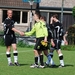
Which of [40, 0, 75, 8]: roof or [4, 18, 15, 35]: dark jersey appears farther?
[40, 0, 75, 8]: roof

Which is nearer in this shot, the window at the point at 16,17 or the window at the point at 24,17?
the window at the point at 16,17

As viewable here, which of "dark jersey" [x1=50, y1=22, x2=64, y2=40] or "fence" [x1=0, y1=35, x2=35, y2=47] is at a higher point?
"dark jersey" [x1=50, y1=22, x2=64, y2=40]

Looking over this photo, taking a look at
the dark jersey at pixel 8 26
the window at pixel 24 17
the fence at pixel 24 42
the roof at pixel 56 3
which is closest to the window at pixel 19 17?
the window at pixel 24 17

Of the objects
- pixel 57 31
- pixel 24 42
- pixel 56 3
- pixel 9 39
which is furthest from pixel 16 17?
pixel 57 31

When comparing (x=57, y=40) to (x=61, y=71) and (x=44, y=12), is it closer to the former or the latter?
(x=61, y=71)

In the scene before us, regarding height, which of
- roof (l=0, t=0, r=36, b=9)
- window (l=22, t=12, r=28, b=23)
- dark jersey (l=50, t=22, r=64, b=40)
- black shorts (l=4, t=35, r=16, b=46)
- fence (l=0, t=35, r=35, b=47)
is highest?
roof (l=0, t=0, r=36, b=9)

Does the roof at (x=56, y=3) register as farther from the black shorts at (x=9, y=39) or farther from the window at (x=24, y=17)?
the black shorts at (x=9, y=39)

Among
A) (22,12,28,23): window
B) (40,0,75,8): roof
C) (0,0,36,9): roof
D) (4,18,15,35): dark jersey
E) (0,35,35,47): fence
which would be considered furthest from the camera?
(40,0,75,8): roof

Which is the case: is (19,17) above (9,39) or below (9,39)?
below

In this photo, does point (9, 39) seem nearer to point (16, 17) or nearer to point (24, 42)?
point (24, 42)

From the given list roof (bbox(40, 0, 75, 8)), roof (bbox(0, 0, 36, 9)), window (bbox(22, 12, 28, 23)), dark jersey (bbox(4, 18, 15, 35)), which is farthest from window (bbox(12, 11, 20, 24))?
dark jersey (bbox(4, 18, 15, 35))

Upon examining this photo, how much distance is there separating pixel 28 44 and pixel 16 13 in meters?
18.4

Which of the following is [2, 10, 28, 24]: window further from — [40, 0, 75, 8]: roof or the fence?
the fence

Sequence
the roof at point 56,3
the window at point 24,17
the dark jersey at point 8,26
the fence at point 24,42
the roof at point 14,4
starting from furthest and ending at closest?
the roof at point 56,3
the window at point 24,17
the roof at point 14,4
the fence at point 24,42
the dark jersey at point 8,26
